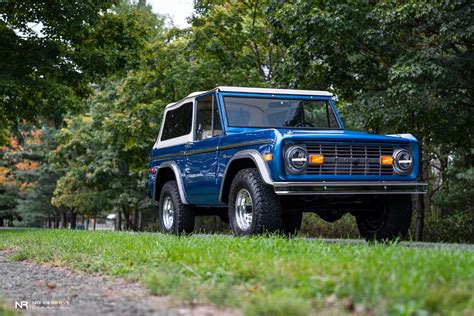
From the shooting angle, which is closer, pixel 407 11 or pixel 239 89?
pixel 239 89

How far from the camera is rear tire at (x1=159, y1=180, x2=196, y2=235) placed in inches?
397

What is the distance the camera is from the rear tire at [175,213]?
10086mm

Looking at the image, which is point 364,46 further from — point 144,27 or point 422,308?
point 422,308

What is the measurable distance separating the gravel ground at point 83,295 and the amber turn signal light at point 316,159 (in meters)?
3.04

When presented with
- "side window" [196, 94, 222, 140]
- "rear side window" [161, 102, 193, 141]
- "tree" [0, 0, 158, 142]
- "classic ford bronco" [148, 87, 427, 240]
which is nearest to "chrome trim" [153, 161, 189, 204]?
"classic ford bronco" [148, 87, 427, 240]

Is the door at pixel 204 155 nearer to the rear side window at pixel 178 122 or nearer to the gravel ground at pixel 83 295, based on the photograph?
the rear side window at pixel 178 122

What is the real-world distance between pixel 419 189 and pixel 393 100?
5325mm

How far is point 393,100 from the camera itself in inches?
518

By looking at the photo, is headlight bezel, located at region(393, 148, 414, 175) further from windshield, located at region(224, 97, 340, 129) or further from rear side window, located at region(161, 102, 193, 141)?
rear side window, located at region(161, 102, 193, 141)

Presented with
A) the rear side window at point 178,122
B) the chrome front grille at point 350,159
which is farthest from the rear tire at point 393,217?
the rear side window at point 178,122

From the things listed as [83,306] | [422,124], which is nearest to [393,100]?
[422,124]

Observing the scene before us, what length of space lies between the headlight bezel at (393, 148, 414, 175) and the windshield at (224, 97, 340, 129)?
1.60 m

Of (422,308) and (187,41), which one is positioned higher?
Result: (187,41)

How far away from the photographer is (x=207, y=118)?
379 inches
